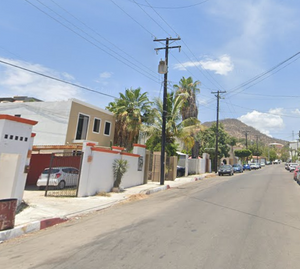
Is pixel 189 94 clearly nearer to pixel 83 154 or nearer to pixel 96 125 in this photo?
pixel 96 125

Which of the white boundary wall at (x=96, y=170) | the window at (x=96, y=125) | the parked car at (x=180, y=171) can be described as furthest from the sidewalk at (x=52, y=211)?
the parked car at (x=180, y=171)

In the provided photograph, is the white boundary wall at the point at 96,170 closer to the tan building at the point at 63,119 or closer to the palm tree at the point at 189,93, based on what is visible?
the tan building at the point at 63,119

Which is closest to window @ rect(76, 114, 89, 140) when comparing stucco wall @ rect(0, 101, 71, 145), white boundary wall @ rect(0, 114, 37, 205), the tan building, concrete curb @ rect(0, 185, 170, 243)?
the tan building

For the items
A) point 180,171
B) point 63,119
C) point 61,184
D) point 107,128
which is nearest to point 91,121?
point 107,128

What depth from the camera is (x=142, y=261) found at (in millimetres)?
4238

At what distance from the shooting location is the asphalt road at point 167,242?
13.9 feet

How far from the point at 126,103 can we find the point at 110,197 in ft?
52.6

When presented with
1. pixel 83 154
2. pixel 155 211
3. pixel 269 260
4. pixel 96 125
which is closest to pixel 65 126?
pixel 96 125

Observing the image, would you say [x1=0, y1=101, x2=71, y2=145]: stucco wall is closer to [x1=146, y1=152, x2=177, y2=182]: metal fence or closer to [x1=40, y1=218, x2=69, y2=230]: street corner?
[x1=146, y1=152, x2=177, y2=182]: metal fence

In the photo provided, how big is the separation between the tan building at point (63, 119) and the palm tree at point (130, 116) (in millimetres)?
2453

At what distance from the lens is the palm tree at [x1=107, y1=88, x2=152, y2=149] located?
84.3ft

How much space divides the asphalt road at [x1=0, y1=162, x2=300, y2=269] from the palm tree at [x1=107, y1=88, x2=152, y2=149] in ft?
58.0

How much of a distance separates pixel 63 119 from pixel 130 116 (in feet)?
24.9

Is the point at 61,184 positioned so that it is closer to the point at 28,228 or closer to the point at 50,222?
the point at 50,222
